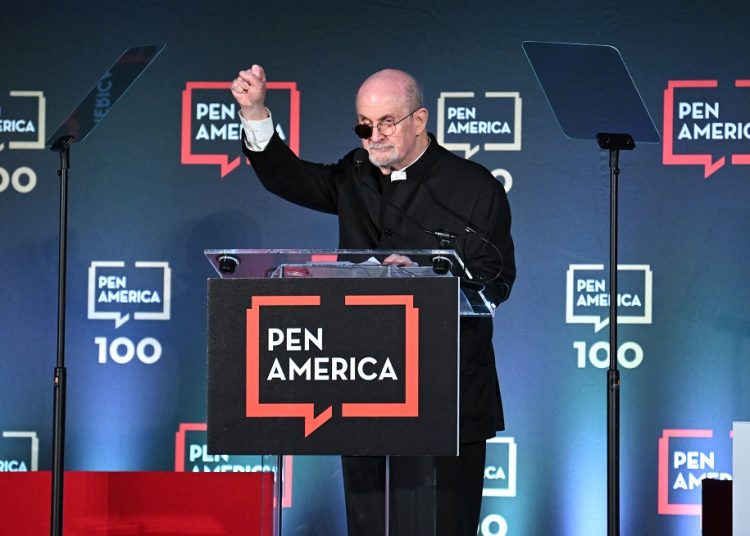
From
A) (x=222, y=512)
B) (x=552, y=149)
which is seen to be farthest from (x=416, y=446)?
(x=552, y=149)

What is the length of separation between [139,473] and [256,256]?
5.36 ft

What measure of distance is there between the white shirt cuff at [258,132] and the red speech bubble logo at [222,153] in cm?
143

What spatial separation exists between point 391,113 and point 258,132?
1.16 feet

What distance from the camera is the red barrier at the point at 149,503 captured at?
3.59m

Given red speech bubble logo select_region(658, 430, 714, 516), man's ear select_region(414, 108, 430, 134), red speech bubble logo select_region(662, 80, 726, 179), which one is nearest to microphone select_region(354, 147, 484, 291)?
man's ear select_region(414, 108, 430, 134)

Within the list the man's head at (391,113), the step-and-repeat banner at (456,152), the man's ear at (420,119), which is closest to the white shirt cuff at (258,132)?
the man's head at (391,113)

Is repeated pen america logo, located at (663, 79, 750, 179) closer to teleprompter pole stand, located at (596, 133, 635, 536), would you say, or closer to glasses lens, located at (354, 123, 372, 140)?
teleprompter pole stand, located at (596, 133, 635, 536)

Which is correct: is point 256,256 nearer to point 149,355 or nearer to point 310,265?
point 310,265

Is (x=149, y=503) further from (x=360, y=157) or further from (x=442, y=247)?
(x=442, y=247)

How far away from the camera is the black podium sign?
2.16 m

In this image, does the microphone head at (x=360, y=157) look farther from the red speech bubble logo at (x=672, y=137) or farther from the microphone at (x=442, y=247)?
the red speech bubble logo at (x=672, y=137)

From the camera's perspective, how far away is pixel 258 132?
2926 millimetres

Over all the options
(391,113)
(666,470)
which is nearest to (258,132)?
(391,113)

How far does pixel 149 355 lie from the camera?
443 cm
